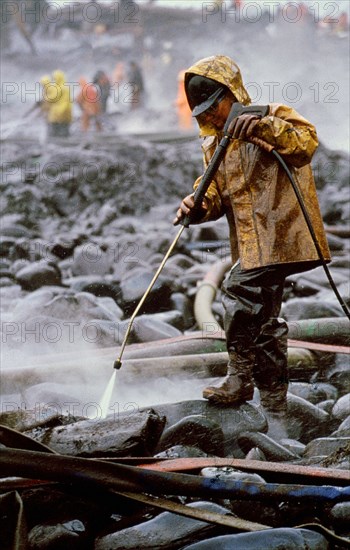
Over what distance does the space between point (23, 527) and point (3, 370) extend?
77.9 inches

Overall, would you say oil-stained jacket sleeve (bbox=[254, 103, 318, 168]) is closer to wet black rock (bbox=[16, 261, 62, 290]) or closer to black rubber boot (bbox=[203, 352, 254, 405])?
black rubber boot (bbox=[203, 352, 254, 405])

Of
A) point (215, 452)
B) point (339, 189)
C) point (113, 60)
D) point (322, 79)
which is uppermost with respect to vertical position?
point (113, 60)

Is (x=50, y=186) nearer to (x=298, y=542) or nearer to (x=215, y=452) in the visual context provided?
(x=215, y=452)

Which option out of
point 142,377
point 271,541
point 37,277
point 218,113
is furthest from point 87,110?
point 271,541

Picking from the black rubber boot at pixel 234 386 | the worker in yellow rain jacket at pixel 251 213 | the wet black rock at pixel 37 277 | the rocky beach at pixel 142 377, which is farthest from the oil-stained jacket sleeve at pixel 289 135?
the wet black rock at pixel 37 277

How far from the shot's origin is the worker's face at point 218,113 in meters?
3.65

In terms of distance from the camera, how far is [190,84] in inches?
145

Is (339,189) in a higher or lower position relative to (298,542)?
higher

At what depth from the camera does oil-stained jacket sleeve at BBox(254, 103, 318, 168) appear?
3453mm

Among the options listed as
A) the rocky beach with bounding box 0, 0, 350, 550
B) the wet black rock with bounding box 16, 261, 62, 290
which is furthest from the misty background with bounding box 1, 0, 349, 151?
the wet black rock with bounding box 16, 261, 62, 290

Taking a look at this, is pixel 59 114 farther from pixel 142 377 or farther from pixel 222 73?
pixel 222 73

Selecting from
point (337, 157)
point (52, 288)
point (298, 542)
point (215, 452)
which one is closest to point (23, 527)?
point (298, 542)

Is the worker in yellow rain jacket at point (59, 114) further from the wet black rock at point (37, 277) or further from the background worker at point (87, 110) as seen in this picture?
the wet black rock at point (37, 277)

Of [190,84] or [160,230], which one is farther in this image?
[160,230]
